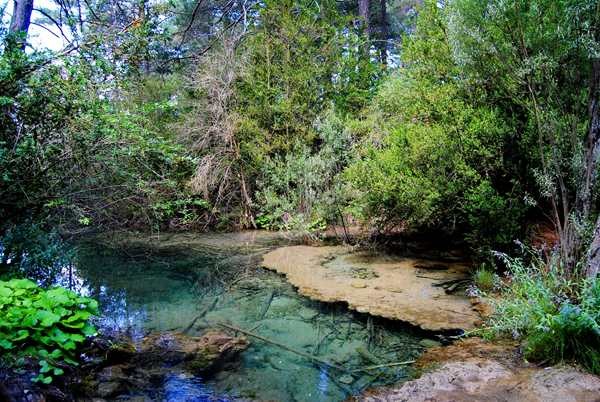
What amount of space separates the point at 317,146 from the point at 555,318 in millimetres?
8988

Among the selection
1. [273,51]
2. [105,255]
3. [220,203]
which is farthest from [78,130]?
[273,51]

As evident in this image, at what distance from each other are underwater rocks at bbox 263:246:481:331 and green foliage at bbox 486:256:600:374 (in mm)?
806

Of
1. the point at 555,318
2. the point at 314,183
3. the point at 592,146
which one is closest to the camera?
the point at 555,318

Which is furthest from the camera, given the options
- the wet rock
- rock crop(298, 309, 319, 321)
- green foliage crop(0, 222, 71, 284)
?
the wet rock

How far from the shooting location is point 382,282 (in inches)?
255

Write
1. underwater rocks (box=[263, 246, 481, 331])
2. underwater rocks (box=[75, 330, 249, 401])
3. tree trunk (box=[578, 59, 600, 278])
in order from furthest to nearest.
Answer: underwater rocks (box=[263, 246, 481, 331]) < tree trunk (box=[578, 59, 600, 278]) < underwater rocks (box=[75, 330, 249, 401])

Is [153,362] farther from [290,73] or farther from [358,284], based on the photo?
[290,73]

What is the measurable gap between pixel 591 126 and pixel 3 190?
5914 mm

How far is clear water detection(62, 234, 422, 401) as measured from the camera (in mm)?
3850

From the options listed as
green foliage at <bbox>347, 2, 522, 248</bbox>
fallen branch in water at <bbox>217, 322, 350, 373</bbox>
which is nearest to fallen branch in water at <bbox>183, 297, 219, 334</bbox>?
fallen branch in water at <bbox>217, 322, 350, 373</bbox>

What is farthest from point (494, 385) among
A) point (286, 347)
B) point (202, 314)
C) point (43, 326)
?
point (202, 314)

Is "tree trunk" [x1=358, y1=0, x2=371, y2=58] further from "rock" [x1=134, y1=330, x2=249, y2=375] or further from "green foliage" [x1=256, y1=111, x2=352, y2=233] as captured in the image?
"rock" [x1=134, y1=330, x2=249, y2=375]

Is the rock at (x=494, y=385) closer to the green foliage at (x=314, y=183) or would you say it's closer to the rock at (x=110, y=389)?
the rock at (x=110, y=389)

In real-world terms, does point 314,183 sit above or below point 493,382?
above
